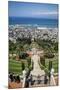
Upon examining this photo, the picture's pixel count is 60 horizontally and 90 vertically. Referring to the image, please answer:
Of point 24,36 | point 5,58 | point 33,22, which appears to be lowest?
point 5,58

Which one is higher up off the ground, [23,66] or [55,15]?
[55,15]

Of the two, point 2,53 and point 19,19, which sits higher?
point 19,19

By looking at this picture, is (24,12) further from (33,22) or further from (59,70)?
(59,70)

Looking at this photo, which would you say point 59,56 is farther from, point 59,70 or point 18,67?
point 18,67

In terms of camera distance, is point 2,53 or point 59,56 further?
point 59,56

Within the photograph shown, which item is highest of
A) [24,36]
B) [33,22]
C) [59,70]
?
[33,22]

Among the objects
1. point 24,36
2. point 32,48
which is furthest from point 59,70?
point 24,36

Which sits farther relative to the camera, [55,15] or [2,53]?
[55,15]

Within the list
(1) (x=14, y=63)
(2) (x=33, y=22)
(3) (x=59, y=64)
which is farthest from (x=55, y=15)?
(1) (x=14, y=63)
